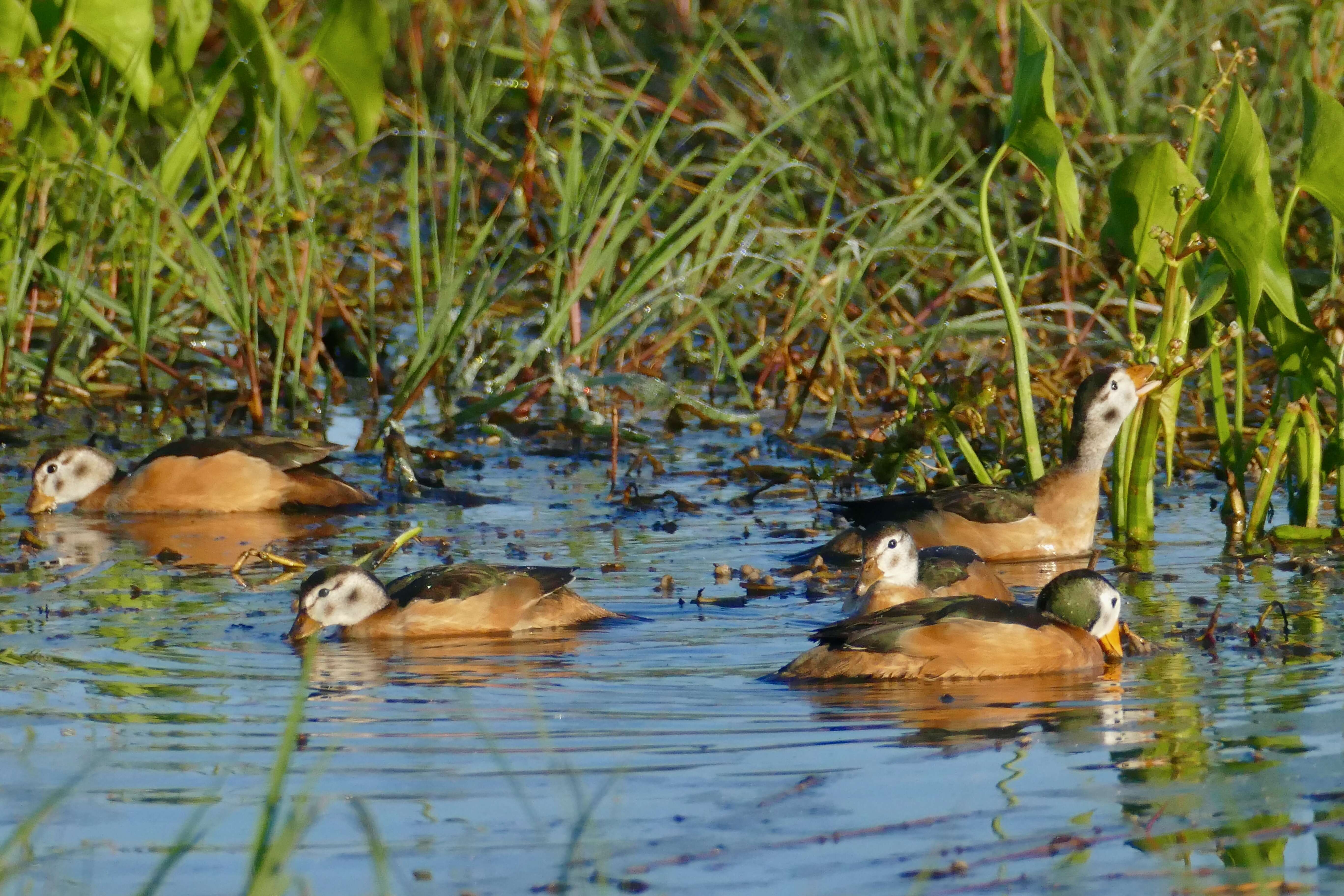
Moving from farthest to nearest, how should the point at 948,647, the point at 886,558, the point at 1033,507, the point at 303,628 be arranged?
the point at 1033,507 < the point at 886,558 < the point at 303,628 < the point at 948,647

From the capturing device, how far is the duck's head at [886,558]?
7.17 meters

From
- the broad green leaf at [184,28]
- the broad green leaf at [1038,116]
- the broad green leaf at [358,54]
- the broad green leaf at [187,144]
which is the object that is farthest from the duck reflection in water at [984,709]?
the broad green leaf at [184,28]

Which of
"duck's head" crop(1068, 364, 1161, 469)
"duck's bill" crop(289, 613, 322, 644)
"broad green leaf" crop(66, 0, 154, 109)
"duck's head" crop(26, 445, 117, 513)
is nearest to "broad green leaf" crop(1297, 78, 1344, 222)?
"duck's head" crop(1068, 364, 1161, 469)

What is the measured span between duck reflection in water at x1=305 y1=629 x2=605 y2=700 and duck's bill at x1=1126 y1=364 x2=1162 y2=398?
7.48 feet

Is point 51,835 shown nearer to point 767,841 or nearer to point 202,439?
point 767,841

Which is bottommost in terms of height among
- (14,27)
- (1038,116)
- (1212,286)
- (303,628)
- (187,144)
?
(303,628)

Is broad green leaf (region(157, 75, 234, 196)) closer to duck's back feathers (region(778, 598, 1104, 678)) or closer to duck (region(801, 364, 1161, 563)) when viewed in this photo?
duck (region(801, 364, 1161, 563))

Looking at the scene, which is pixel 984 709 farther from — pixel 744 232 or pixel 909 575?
pixel 744 232

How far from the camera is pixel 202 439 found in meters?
9.44

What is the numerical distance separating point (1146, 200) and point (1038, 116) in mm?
543

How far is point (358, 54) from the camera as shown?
36.1ft

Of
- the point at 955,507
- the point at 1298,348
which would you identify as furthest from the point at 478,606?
the point at 1298,348

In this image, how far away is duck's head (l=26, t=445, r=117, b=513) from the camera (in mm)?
9477

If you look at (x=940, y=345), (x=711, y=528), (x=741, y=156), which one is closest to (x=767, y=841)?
(x=711, y=528)
